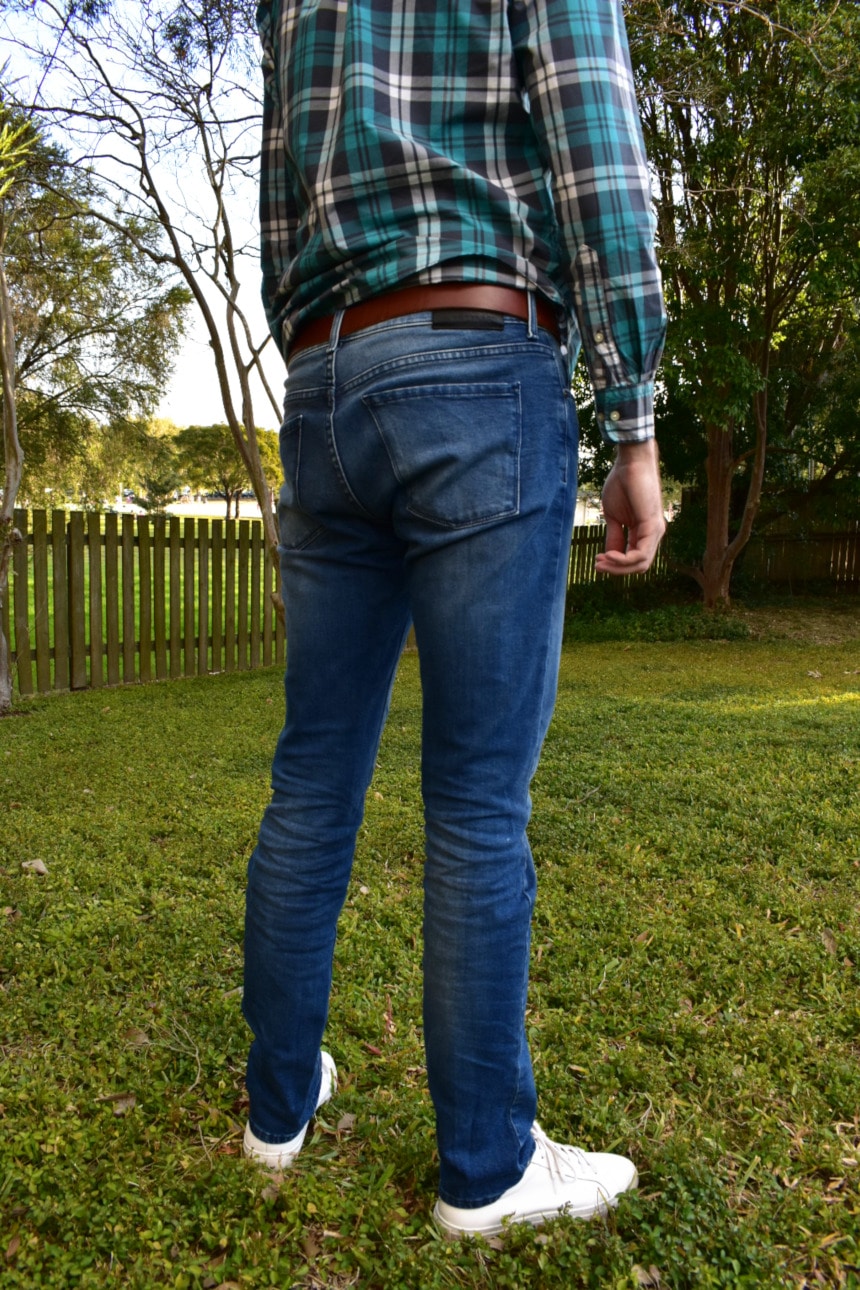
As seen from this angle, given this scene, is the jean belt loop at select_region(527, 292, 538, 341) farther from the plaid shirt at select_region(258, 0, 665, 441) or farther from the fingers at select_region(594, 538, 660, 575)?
the fingers at select_region(594, 538, 660, 575)

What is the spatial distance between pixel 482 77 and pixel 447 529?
0.57 m

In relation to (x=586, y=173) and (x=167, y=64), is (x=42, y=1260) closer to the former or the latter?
(x=586, y=173)

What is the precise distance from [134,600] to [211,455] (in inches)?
1158

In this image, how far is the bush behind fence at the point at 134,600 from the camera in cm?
676

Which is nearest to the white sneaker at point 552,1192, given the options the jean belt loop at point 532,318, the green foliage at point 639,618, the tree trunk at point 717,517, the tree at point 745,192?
the jean belt loop at point 532,318

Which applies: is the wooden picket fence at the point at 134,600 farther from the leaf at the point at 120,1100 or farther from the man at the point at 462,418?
the man at the point at 462,418

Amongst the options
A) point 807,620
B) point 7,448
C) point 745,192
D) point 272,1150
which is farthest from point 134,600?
point 807,620

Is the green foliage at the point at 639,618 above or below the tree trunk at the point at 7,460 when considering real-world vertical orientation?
below

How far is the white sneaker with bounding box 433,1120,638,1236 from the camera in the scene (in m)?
1.35

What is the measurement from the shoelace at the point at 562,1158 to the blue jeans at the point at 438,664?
8 cm

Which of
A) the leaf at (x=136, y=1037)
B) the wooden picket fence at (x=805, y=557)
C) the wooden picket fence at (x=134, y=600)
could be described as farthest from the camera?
the wooden picket fence at (x=805, y=557)

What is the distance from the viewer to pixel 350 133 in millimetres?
1195

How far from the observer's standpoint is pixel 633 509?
1254 millimetres

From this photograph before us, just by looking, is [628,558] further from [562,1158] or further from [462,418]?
[562,1158]
